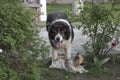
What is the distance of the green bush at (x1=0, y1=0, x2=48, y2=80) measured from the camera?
4312mm

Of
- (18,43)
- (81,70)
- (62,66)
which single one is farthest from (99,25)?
(18,43)

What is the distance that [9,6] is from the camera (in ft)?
14.5

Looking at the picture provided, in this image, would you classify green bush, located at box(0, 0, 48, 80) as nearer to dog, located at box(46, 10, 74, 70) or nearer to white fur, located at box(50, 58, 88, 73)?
dog, located at box(46, 10, 74, 70)

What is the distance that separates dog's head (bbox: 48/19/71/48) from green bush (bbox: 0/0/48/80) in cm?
99

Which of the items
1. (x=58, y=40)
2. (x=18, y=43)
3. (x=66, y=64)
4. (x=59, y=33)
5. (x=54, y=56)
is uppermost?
(x=18, y=43)

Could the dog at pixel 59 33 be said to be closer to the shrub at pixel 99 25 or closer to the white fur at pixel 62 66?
the white fur at pixel 62 66

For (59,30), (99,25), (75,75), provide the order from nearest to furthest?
(59,30) < (75,75) < (99,25)

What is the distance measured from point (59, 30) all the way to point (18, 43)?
1324 mm

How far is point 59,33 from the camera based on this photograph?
221 inches

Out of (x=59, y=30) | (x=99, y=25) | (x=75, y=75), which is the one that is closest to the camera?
(x=59, y=30)

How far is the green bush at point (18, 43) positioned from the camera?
170 inches

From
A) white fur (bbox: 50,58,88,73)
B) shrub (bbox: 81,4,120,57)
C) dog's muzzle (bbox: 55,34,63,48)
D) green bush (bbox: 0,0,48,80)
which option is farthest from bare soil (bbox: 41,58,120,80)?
green bush (bbox: 0,0,48,80)

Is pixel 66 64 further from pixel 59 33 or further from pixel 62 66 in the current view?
pixel 59 33

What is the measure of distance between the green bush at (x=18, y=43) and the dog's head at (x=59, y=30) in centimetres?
99
